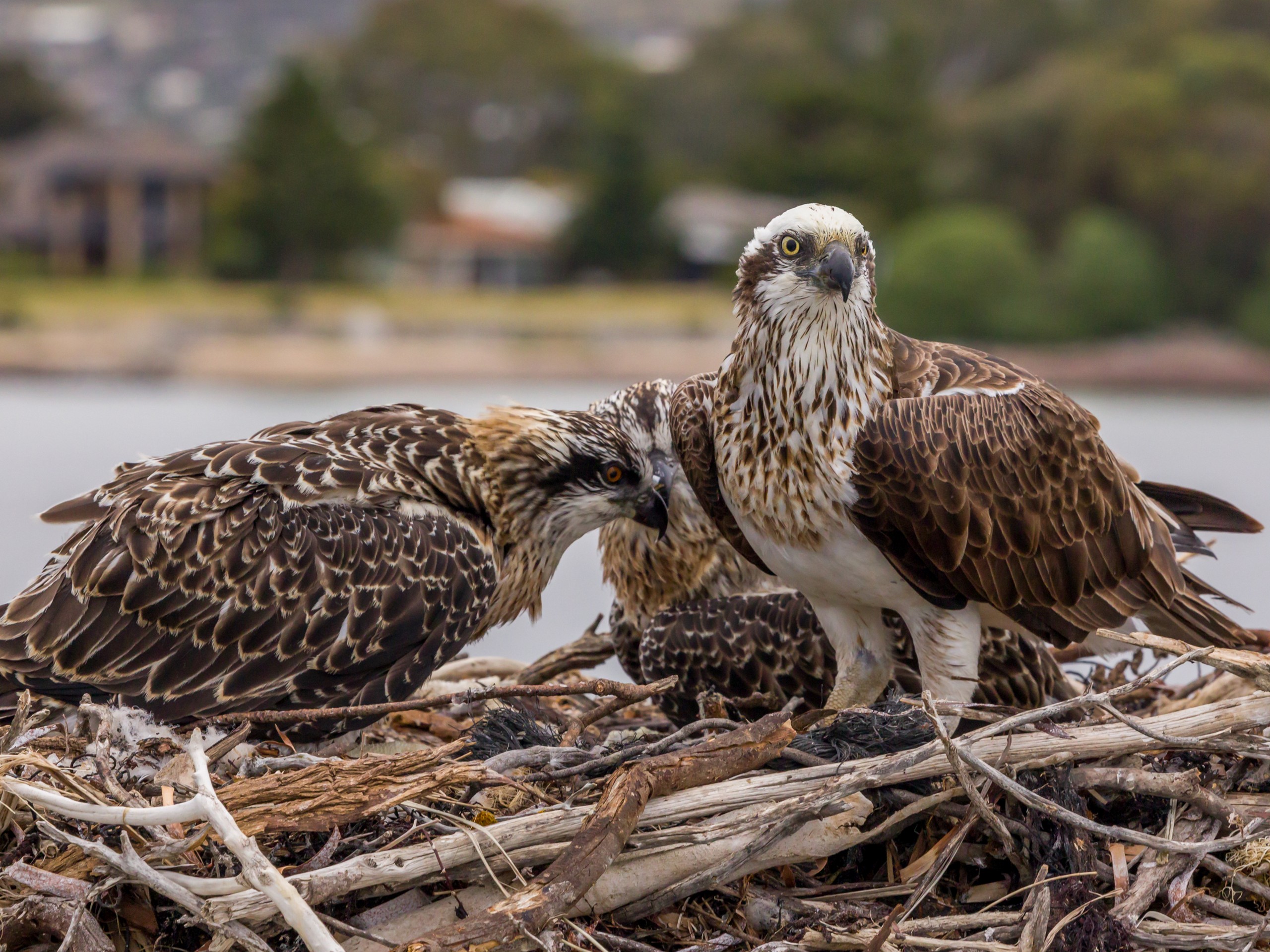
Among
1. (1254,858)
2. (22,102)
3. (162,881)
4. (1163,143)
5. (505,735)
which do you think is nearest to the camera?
(162,881)

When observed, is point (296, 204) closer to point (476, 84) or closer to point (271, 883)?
point (271, 883)

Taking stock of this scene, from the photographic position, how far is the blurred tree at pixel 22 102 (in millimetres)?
35812

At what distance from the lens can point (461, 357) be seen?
43.4 feet

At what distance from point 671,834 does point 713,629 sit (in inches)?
55.7

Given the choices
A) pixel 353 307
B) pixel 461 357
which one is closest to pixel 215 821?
pixel 461 357

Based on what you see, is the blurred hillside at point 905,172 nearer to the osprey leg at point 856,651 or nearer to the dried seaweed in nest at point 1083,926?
the osprey leg at point 856,651

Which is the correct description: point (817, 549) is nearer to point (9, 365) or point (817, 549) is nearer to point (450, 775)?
point (450, 775)

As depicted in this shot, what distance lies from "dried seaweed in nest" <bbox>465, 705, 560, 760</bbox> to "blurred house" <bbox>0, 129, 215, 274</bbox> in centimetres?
1759

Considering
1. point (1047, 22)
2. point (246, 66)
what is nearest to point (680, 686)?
point (1047, 22)

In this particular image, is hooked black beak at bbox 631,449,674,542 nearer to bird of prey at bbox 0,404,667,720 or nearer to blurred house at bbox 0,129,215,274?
bird of prey at bbox 0,404,667,720

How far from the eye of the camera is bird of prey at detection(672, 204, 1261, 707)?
4453 millimetres

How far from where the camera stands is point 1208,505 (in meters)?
5.25

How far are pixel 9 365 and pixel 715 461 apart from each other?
9.60m

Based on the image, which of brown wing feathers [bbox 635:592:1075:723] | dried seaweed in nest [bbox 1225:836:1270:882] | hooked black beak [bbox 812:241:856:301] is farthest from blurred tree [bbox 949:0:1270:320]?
dried seaweed in nest [bbox 1225:836:1270:882]
